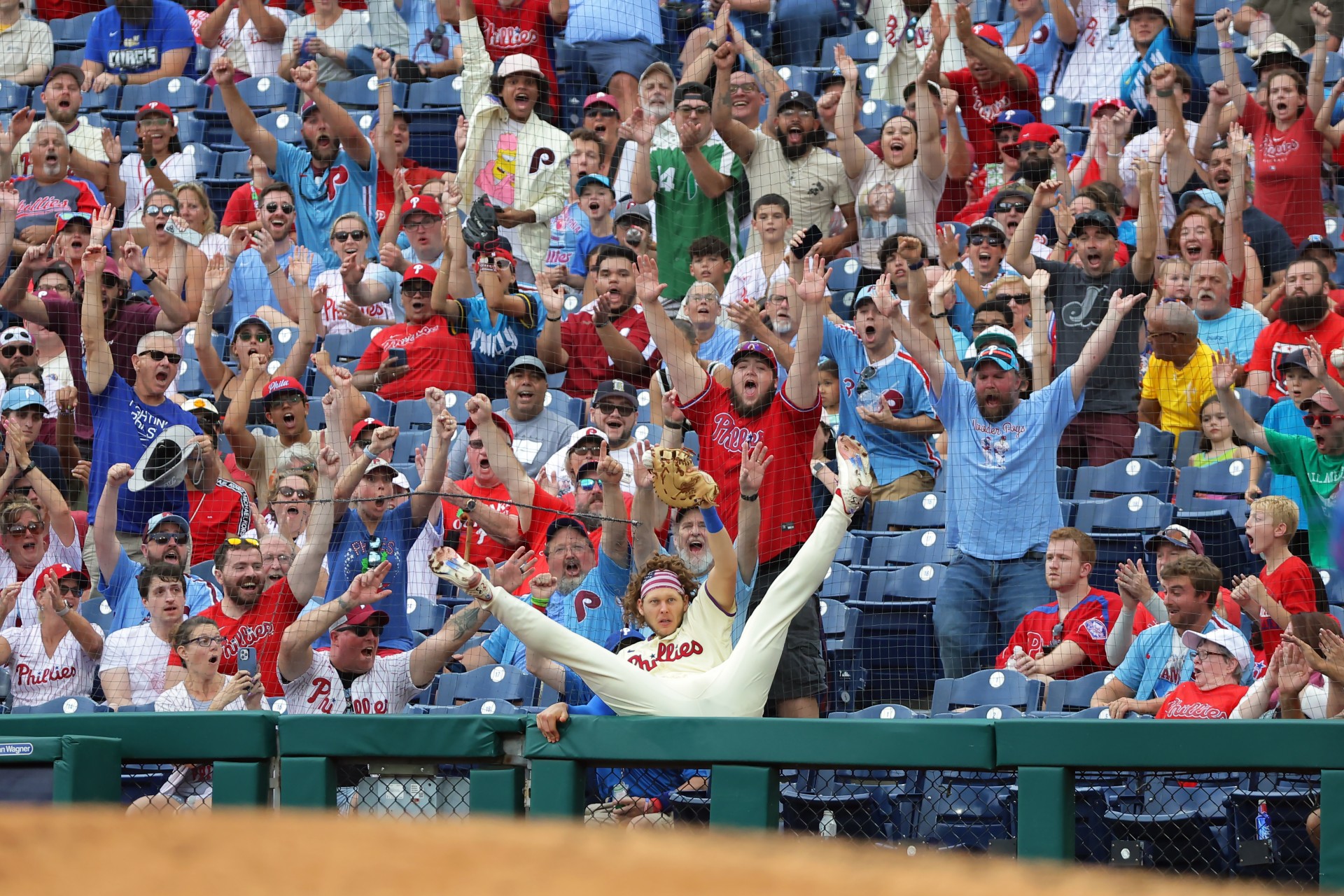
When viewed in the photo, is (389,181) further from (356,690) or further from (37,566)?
Result: (356,690)

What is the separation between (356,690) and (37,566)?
2125mm

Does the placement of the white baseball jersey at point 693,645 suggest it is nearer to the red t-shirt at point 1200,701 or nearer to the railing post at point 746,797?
the railing post at point 746,797

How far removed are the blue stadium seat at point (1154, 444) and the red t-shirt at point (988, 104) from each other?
251 centimetres

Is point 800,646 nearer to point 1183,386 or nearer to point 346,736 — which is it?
point 346,736

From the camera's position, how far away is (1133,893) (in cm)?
193

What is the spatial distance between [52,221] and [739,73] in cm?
446

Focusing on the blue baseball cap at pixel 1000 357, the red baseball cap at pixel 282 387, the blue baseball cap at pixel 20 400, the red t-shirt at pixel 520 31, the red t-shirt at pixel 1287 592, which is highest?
the red t-shirt at pixel 520 31

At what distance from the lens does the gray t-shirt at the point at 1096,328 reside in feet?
22.7

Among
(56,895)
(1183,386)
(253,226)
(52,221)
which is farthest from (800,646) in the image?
Result: (52,221)

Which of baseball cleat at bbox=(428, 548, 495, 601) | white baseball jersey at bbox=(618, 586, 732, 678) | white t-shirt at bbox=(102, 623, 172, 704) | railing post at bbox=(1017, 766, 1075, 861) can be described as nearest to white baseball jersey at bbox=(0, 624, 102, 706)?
white t-shirt at bbox=(102, 623, 172, 704)

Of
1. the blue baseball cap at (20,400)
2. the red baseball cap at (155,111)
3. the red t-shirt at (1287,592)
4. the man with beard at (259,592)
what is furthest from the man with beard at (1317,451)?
the red baseball cap at (155,111)

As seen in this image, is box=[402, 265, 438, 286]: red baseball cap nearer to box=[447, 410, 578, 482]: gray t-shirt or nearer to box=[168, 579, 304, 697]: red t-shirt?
box=[447, 410, 578, 482]: gray t-shirt

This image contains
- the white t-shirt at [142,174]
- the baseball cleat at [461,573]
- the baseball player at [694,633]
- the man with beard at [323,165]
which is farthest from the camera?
the white t-shirt at [142,174]

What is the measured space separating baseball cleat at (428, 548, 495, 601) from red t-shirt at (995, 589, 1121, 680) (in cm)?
223
